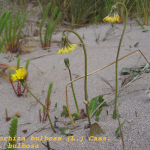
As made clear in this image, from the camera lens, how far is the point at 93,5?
330 centimetres

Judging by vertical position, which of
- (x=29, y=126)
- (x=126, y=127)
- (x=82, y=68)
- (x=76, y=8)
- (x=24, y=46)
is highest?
(x=76, y=8)

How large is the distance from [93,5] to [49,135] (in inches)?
111

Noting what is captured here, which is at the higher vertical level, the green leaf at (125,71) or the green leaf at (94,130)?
the green leaf at (125,71)

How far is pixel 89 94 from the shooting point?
59.3 inches

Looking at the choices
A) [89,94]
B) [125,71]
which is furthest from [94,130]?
[125,71]

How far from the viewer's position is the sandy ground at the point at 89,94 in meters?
0.91

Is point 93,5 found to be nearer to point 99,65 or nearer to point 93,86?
point 99,65

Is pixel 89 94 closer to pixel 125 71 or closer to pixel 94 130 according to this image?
pixel 125 71

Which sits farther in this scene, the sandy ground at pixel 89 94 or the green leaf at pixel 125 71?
the green leaf at pixel 125 71

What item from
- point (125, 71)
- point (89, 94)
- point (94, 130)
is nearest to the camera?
point (94, 130)

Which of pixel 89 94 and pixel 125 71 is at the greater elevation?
pixel 125 71

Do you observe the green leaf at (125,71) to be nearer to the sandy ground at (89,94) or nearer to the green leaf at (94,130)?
the sandy ground at (89,94)

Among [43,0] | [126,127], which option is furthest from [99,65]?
[43,0]

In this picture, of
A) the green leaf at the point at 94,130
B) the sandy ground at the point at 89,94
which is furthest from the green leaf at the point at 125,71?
the green leaf at the point at 94,130
